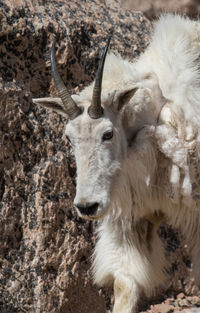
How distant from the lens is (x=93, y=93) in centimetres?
379

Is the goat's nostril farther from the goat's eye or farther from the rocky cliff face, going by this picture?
the rocky cliff face

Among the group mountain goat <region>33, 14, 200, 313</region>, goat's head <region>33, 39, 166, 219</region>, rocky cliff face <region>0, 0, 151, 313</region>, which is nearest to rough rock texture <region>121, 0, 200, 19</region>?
rocky cliff face <region>0, 0, 151, 313</region>

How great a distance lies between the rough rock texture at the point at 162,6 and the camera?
629 centimetres

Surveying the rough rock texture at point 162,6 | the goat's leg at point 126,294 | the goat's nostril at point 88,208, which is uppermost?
the rough rock texture at point 162,6

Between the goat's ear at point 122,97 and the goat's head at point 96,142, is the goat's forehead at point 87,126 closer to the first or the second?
the goat's head at point 96,142

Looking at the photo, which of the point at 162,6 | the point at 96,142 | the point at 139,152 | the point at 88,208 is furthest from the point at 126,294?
the point at 162,6

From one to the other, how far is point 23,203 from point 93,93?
4.62 feet

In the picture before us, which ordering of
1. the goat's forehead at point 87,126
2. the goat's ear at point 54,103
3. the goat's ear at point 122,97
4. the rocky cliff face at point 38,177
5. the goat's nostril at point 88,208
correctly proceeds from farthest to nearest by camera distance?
the rocky cliff face at point 38,177
the goat's ear at point 54,103
the goat's ear at point 122,97
the goat's forehead at point 87,126
the goat's nostril at point 88,208

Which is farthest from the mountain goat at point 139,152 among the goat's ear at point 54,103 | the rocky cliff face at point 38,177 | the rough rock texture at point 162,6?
the rough rock texture at point 162,6

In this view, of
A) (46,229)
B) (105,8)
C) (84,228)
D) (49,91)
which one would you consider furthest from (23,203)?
(105,8)

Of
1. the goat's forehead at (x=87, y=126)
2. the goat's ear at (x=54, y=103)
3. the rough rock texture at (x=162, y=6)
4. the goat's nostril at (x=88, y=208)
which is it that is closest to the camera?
the goat's nostril at (x=88, y=208)

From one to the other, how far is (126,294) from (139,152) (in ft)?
3.37

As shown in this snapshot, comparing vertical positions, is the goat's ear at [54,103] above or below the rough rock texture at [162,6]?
below

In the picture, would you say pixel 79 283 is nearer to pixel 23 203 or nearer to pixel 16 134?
pixel 23 203
